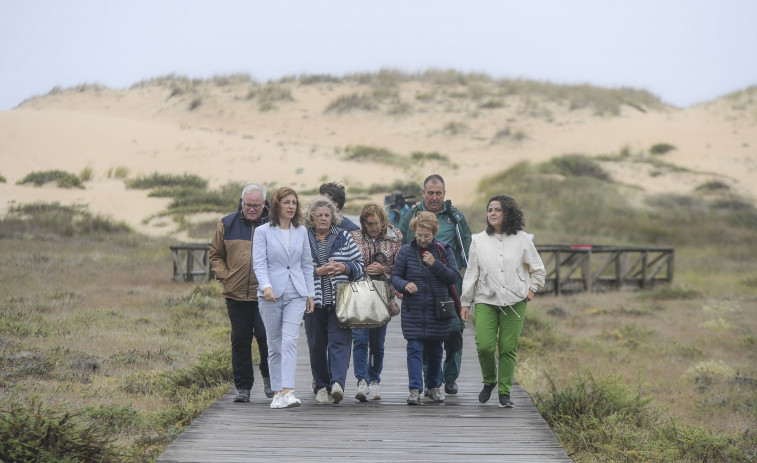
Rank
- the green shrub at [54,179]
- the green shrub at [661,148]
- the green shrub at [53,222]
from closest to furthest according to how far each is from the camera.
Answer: the green shrub at [53,222], the green shrub at [54,179], the green shrub at [661,148]

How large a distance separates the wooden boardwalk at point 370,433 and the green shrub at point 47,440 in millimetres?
557

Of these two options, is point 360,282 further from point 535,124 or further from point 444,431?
point 535,124

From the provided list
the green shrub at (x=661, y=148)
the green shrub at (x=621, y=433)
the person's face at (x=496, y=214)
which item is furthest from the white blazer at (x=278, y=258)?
A: the green shrub at (x=661, y=148)

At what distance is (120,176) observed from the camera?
44.8m

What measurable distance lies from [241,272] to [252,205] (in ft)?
1.93

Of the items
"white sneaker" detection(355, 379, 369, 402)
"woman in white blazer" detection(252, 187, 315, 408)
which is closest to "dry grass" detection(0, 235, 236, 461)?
"woman in white blazer" detection(252, 187, 315, 408)

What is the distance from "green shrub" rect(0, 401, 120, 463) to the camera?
225 inches

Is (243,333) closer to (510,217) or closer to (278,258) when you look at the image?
(278,258)

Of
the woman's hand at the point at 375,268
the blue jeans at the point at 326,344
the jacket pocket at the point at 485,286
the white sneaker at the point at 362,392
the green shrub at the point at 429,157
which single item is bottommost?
the white sneaker at the point at 362,392

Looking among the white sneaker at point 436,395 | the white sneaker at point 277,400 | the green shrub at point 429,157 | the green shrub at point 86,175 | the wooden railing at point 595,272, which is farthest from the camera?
the green shrub at point 429,157

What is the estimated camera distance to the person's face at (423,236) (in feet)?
24.1

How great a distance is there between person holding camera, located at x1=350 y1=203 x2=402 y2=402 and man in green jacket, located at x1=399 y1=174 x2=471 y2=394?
0.34 metres

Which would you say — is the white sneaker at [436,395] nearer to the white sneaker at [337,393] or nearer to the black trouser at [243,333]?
the white sneaker at [337,393]

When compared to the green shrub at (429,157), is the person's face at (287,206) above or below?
below
